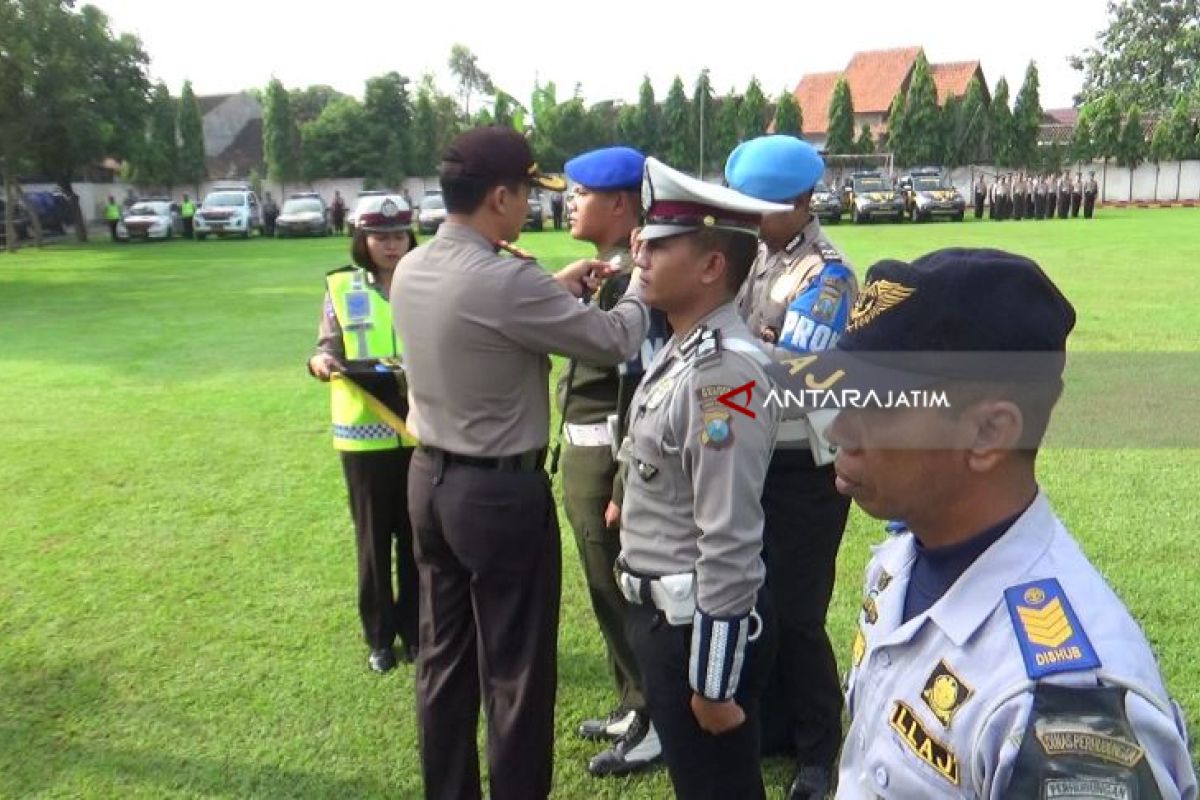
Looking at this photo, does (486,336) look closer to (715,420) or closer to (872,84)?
(715,420)

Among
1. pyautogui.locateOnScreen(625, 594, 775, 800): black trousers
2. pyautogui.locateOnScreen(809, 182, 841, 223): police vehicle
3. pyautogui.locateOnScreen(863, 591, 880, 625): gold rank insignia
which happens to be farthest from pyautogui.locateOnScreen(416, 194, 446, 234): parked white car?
pyautogui.locateOnScreen(863, 591, 880, 625): gold rank insignia

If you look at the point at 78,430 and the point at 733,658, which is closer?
the point at 733,658

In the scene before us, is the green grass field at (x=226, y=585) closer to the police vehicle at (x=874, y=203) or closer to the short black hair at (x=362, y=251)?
the short black hair at (x=362, y=251)

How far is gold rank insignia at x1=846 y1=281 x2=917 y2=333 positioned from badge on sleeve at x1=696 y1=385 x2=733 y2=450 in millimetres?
754

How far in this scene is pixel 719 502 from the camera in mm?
1969

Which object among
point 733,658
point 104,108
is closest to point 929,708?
point 733,658

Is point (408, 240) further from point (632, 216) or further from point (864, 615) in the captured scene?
point (864, 615)

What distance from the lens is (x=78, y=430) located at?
23.6 feet

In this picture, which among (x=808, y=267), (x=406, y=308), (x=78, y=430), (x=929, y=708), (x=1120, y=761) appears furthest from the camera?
(x=78, y=430)

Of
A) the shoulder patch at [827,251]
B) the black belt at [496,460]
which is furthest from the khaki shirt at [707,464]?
the shoulder patch at [827,251]

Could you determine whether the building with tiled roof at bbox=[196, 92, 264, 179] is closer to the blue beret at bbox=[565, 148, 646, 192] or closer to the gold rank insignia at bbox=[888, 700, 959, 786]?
the blue beret at bbox=[565, 148, 646, 192]

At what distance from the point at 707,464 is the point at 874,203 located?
29555 mm

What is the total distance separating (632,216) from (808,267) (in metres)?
0.55

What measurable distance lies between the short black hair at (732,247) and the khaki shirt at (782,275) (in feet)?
1.91
